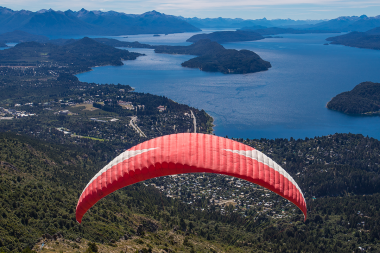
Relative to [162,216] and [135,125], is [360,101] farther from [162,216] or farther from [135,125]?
[162,216]

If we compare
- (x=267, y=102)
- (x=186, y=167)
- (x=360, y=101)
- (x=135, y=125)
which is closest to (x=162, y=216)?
(x=186, y=167)

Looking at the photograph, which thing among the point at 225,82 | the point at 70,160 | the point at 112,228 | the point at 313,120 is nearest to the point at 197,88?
the point at 225,82

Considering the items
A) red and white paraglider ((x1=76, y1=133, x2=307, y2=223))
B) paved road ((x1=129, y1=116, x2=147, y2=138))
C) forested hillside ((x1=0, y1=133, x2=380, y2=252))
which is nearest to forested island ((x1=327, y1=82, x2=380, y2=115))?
forested hillside ((x1=0, y1=133, x2=380, y2=252))

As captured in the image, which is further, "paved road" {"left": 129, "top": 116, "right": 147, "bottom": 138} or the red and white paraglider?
"paved road" {"left": 129, "top": 116, "right": 147, "bottom": 138}

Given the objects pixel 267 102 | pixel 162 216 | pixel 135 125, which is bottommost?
pixel 162 216

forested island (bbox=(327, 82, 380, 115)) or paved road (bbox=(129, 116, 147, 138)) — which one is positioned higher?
forested island (bbox=(327, 82, 380, 115))

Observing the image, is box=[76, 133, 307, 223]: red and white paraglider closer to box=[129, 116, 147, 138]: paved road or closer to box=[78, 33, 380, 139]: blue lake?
box=[78, 33, 380, 139]: blue lake

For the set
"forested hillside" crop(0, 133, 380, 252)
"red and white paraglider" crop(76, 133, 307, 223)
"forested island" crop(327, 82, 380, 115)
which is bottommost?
"forested hillside" crop(0, 133, 380, 252)
